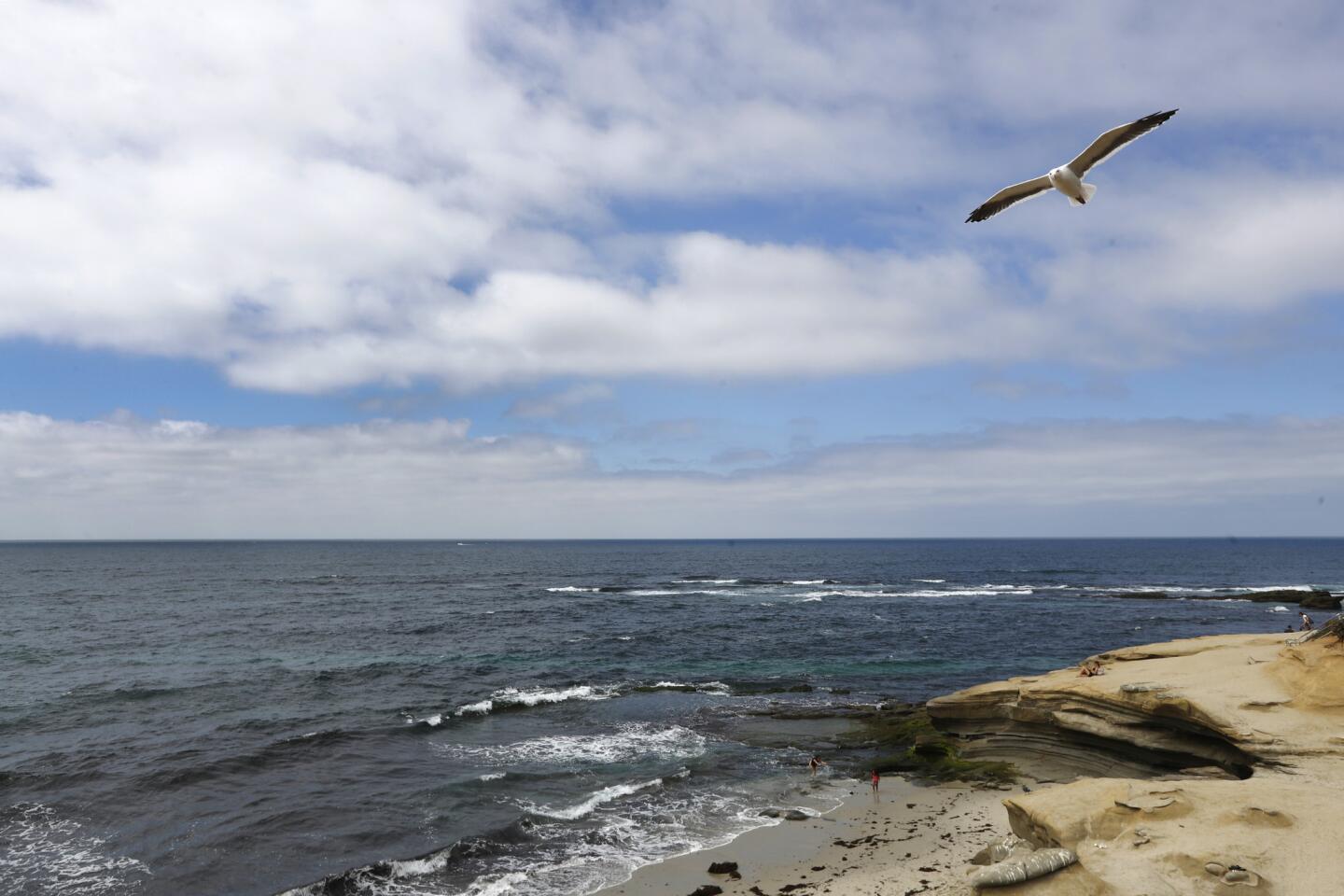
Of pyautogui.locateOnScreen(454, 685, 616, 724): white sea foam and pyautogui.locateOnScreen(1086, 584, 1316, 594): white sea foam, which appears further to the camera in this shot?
pyautogui.locateOnScreen(1086, 584, 1316, 594): white sea foam

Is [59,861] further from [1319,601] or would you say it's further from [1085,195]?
[1319,601]

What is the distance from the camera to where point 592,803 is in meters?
22.2

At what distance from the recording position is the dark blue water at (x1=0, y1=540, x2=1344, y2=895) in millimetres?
19266

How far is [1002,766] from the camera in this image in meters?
23.7

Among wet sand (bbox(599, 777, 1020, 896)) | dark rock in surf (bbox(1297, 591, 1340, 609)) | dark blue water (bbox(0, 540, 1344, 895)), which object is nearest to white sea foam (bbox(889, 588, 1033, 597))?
dark blue water (bbox(0, 540, 1344, 895))

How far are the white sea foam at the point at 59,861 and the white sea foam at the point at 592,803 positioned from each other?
32.2ft

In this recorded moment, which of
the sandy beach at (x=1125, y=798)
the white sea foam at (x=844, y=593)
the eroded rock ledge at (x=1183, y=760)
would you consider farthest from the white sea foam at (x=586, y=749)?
the white sea foam at (x=844, y=593)

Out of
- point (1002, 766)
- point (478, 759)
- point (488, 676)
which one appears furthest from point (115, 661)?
point (1002, 766)

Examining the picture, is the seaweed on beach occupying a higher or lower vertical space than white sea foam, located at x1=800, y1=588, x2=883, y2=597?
higher

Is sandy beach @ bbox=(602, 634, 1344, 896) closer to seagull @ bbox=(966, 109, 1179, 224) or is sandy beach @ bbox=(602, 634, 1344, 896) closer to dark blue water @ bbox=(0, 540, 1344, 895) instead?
dark blue water @ bbox=(0, 540, 1344, 895)

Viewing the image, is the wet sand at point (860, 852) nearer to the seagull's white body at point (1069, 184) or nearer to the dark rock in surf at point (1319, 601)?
the seagull's white body at point (1069, 184)

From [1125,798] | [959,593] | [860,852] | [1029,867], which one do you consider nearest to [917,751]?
[860,852]

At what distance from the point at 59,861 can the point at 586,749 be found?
49.7 feet

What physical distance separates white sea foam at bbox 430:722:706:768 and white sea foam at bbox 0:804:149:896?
10153 millimetres
